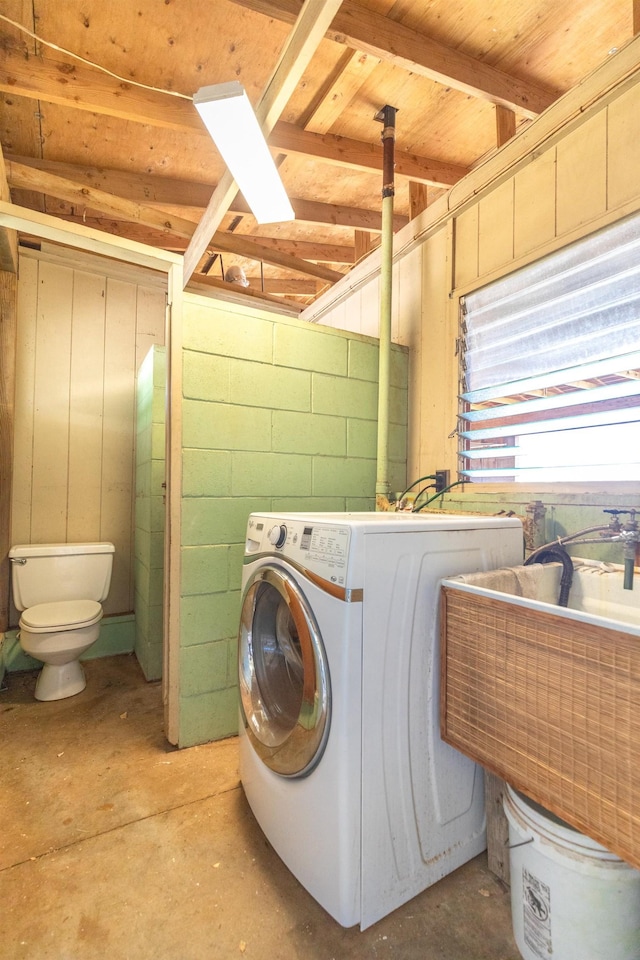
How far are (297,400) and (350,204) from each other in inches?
61.4

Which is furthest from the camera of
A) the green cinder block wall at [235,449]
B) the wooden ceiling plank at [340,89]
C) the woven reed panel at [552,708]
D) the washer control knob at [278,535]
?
the green cinder block wall at [235,449]

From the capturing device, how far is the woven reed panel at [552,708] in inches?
29.6

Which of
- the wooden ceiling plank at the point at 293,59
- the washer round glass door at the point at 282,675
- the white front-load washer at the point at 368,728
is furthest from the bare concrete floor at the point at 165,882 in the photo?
the wooden ceiling plank at the point at 293,59

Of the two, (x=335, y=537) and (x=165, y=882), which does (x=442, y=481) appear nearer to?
(x=335, y=537)

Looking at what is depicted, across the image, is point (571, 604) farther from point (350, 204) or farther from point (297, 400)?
point (350, 204)

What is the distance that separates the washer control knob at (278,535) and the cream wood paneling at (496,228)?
4.78 ft

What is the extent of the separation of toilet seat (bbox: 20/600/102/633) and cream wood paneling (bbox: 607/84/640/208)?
112 inches

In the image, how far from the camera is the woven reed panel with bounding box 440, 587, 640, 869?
0.75 m

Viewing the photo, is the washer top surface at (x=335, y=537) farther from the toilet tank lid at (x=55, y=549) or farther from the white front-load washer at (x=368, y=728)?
the toilet tank lid at (x=55, y=549)

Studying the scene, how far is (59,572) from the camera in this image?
246 centimetres

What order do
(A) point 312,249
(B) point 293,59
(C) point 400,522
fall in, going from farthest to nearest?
(A) point 312,249
(B) point 293,59
(C) point 400,522

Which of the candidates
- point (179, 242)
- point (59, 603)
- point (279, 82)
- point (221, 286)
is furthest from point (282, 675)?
point (179, 242)

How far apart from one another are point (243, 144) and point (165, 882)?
7.36 ft

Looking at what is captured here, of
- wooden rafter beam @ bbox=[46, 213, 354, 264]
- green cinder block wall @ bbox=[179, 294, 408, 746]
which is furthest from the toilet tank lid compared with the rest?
wooden rafter beam @ bbox=[46, 213, 354, 264]
